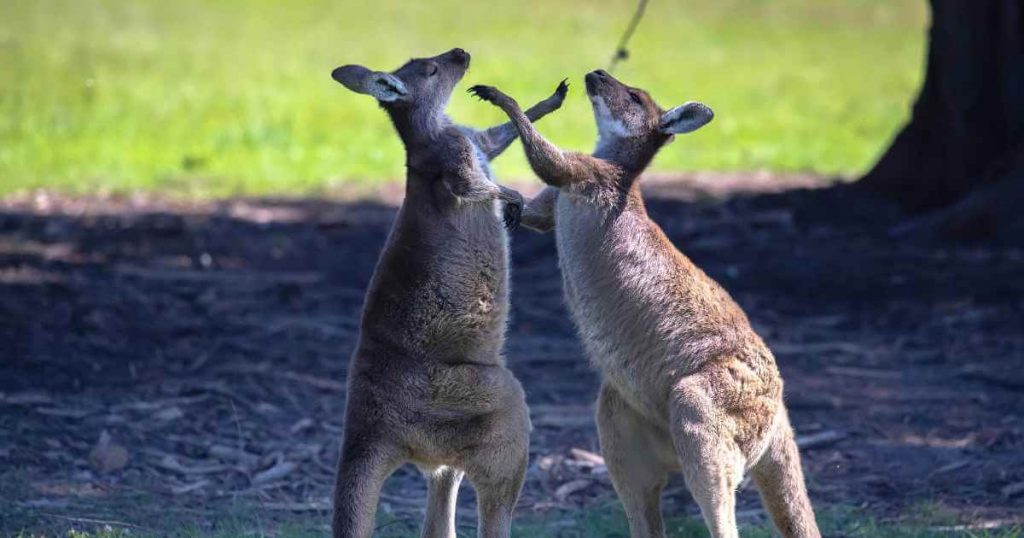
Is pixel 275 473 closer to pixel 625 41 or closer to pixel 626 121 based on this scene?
pixel 626 121

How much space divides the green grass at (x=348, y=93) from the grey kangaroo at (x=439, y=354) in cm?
826

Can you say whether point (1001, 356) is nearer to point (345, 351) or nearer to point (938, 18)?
point (938, 18)

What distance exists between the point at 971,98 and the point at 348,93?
11619 millimetres

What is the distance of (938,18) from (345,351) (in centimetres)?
560

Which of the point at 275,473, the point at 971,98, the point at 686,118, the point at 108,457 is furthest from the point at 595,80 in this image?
the point at 971,98

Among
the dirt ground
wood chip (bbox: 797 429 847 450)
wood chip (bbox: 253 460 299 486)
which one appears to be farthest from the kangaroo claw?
wood chip (bbox: 797 429 847 450)

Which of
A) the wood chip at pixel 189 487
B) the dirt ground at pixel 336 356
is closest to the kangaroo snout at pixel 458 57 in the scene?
the dirt ground at pixel 336 356

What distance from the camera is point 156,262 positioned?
11266 mm

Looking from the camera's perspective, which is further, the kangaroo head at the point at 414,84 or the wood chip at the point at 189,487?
the wood chip at the point at 189,487

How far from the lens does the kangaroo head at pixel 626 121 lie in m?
6.79

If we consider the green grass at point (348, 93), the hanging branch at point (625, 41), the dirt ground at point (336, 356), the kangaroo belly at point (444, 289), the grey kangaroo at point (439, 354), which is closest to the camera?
the grey kangaroo at point (439, 354)

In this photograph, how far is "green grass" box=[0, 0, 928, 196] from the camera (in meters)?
16.1

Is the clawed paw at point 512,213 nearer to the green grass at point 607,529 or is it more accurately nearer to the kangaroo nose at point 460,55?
the kangaroo nose at point 460,55

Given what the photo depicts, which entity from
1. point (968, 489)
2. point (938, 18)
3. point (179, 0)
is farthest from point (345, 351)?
point (179, 0)
